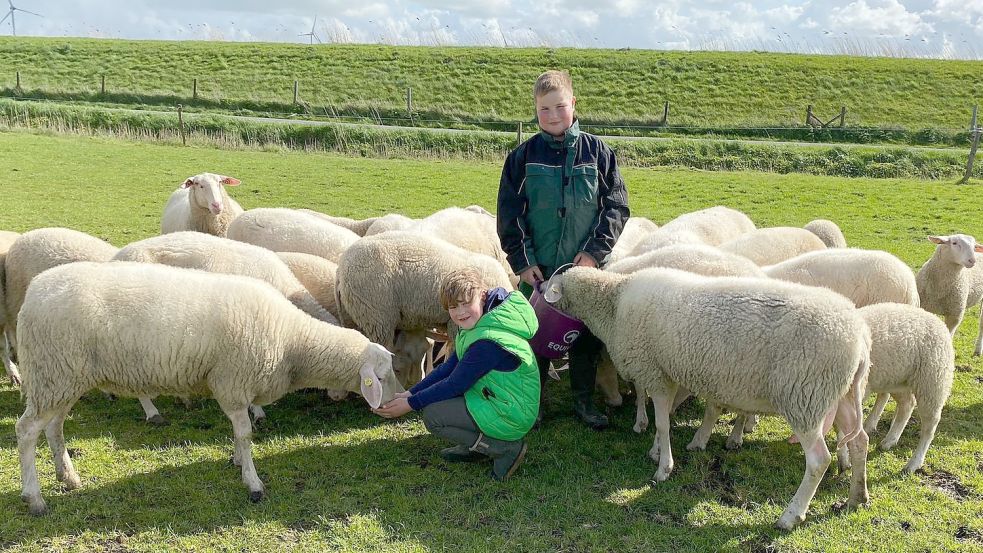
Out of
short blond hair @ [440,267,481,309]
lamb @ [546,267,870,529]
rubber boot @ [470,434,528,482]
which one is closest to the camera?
lamb @ [546,267,870,529]

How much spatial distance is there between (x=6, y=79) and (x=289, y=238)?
32847 mm

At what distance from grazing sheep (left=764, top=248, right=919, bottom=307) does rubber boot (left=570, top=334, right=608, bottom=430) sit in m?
1.50

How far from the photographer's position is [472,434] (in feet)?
14.4

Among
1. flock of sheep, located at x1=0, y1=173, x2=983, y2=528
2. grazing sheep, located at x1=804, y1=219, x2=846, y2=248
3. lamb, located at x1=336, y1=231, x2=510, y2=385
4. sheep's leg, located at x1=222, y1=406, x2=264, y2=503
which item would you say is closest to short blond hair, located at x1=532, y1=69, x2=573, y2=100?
flock of sheep, located at x1=0, y1=173, x2=983, y2=528

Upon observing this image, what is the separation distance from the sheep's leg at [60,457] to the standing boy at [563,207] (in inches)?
115

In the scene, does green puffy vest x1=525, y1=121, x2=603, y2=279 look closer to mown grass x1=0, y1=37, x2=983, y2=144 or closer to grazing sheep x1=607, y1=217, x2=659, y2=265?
grazing sheep x1=607, y1=217, x2=659, y2=265

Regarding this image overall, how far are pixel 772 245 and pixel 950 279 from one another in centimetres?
170

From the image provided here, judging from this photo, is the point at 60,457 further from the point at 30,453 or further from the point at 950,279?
the point at 950,279

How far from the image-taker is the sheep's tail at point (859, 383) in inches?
149

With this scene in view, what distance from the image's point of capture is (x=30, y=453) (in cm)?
395

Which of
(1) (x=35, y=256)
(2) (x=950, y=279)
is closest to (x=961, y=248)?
(2) (x=950, y=279)

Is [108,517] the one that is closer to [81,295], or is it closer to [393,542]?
[81,295]

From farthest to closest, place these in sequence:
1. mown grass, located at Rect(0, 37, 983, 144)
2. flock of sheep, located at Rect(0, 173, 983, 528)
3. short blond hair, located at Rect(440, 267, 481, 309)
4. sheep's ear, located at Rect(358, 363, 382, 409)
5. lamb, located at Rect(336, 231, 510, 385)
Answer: mown grass, located at Rect(0, 37, 983, 144)
lamb, located at Rect(336, 231, 510, 385)
sheep's ear, located at Rect(358, 363, 382, 409)
short blond hair, located at Rect(440, 267, 481, 309)
flock of sheep, located at Rect(0, 173, 983, 528)

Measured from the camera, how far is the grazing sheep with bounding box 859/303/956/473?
4.40 metres
